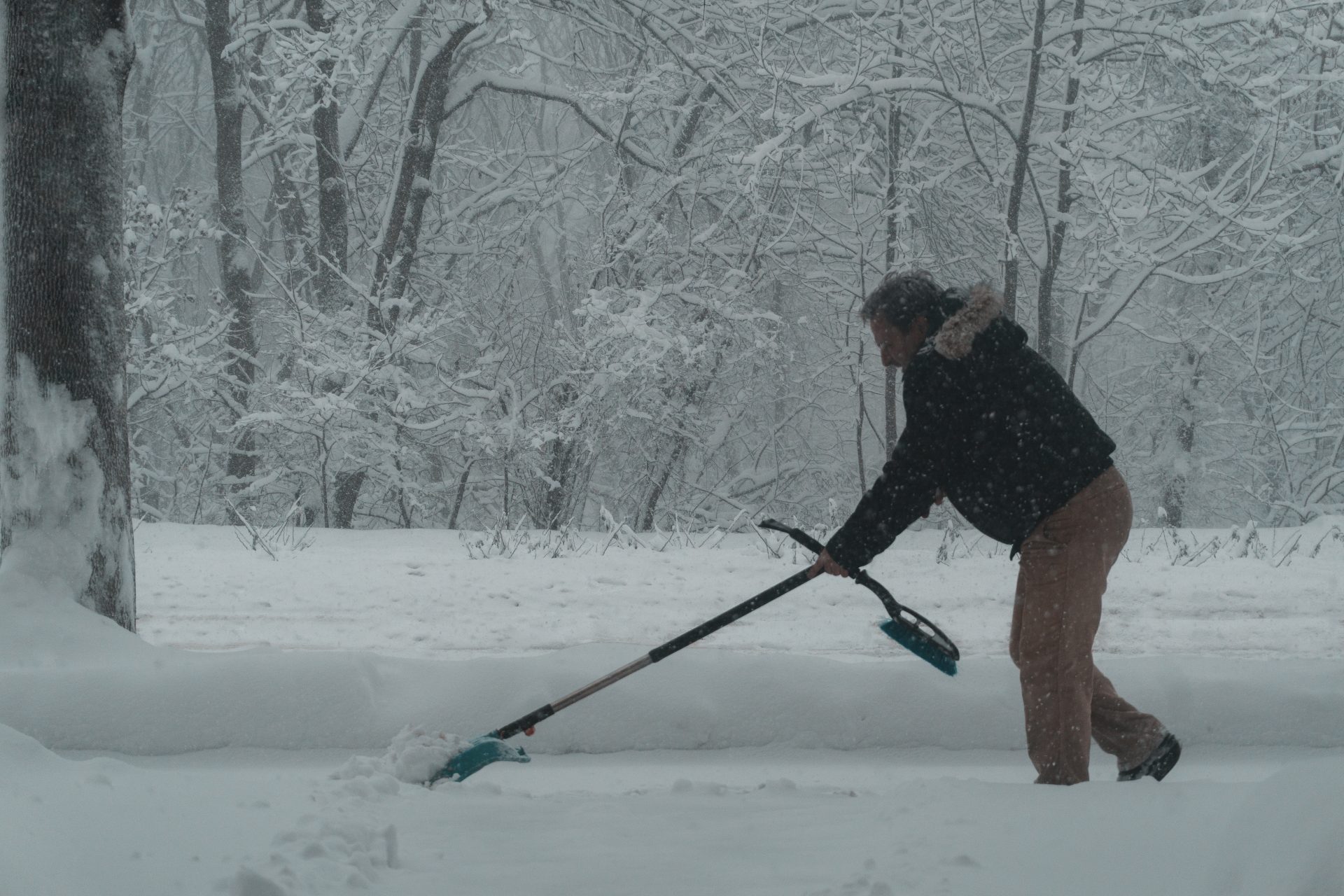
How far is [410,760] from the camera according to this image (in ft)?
10.1

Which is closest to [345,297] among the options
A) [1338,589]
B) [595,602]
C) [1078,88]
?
[595,602]

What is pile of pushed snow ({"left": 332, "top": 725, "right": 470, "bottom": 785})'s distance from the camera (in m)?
3.01

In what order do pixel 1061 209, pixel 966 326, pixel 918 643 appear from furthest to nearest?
1. pixel 1061 209
2. pixel 918 643
3. pixel 966 326

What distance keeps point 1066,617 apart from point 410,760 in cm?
187

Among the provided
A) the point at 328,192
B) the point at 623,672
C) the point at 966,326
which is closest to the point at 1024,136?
the point at 328,192

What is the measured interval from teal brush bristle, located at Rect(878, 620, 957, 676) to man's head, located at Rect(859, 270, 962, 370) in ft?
2.41

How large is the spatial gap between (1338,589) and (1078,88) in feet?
21.7

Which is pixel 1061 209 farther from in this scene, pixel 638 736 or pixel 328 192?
pixel 638 736

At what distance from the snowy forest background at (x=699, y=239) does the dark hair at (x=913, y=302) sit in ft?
20.5

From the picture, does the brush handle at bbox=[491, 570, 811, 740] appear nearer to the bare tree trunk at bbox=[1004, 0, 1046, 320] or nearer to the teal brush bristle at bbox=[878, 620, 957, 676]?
the teal brush bristle at bbox=[878, 620, 957, 676]

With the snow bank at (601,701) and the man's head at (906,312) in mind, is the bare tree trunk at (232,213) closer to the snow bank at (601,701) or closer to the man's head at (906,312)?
the snow bank at (601,701)

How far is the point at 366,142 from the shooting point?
1501 cm

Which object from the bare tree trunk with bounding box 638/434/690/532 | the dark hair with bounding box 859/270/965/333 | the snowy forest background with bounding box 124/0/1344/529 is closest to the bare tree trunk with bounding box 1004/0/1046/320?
the snowy forest background with bounding box 124/0/1344/529

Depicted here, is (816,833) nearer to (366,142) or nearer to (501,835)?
(501,835)
